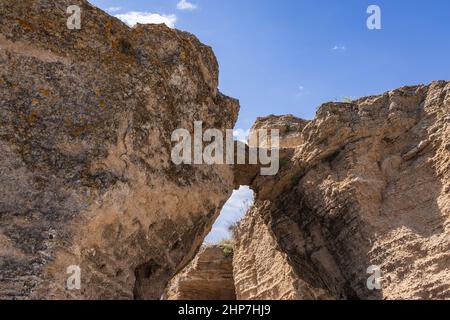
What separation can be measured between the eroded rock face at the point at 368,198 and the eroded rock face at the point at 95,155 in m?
1.96

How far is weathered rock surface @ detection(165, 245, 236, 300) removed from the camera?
11805 millimetres

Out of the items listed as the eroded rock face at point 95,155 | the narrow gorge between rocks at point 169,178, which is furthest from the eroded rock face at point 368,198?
the eroded rock face at point 95,155

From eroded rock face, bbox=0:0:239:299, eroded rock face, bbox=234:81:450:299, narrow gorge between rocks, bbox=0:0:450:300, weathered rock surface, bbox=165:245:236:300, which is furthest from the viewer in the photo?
weathered rock surface, bbox=165:245:236:300

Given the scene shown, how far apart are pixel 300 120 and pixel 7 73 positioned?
533 centimetres

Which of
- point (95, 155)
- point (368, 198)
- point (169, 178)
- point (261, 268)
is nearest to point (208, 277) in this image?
point (261, 268)

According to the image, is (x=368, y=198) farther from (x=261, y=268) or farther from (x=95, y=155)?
(x=95, y=155)

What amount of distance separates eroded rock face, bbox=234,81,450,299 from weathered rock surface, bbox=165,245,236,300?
2.91 m

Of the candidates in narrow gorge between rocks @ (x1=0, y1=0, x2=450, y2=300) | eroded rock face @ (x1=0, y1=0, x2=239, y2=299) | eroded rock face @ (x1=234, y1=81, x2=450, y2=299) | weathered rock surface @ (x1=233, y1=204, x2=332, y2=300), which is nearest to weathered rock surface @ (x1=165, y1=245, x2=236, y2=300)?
weathered rock surface @ (x1=233, y1=204, x2=332, y2=300)

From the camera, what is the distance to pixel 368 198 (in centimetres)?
758

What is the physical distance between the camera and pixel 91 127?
539 centimetres

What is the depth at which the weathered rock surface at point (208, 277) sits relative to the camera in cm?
1180

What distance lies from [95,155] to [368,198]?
3.80 meters

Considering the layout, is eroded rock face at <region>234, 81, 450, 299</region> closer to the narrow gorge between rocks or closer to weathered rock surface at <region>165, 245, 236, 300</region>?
the narrow gorge between rocks
